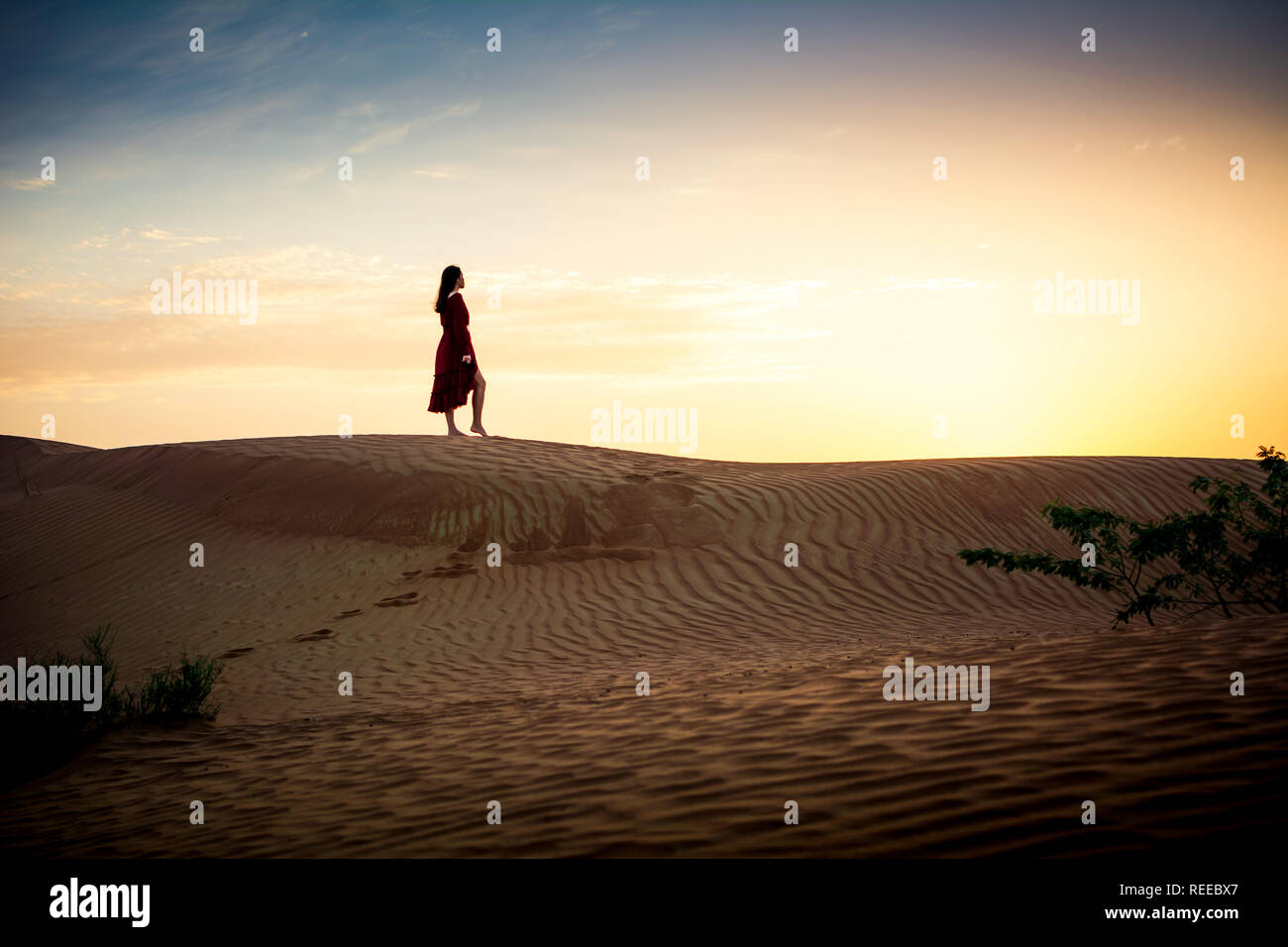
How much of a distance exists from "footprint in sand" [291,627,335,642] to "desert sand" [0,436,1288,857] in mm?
34

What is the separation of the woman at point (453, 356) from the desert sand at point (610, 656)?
1007 mm

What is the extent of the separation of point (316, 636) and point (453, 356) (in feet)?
20.5

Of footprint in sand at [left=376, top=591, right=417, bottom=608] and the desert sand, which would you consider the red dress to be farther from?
footprint in sand at [left=376, top=591, right=417, bottom=608]

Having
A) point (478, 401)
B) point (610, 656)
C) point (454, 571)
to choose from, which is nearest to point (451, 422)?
point (478, 401)

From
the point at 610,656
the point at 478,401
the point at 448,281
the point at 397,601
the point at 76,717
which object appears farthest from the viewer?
the point at 478,401

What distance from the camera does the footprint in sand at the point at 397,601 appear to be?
1088cm

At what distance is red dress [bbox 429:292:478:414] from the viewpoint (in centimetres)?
1452

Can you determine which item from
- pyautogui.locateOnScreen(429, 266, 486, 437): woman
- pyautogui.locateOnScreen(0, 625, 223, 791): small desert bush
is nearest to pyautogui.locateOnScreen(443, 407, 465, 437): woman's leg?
pyautogui.locateOnScreen(429, 266, 486, 437): woman

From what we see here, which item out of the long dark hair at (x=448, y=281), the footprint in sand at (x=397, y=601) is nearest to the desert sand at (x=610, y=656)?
the footprint in sand at (x=397, y=601)

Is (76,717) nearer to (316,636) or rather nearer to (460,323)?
(316,636)

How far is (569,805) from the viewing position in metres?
3.75

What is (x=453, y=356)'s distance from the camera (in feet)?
48.0

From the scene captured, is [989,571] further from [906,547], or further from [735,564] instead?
[735,564]
